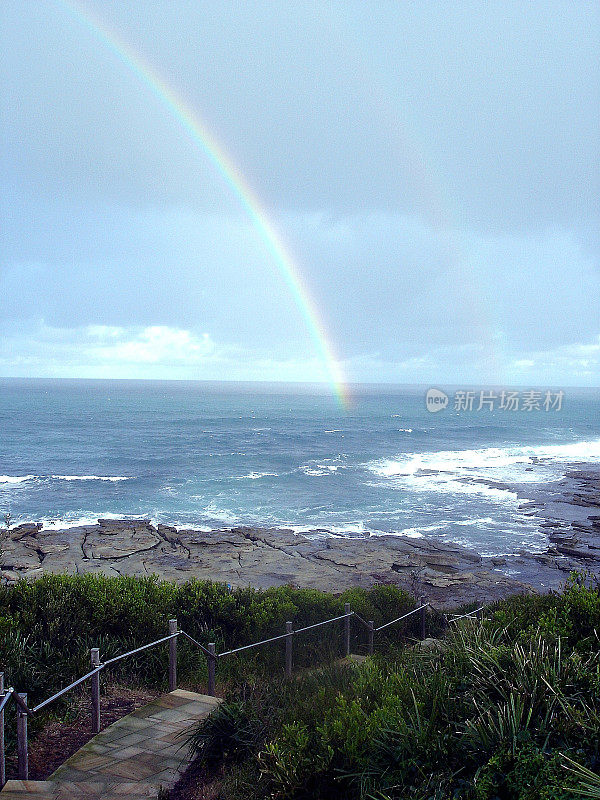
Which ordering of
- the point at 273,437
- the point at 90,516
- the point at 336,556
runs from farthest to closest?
the point at 273,437 → the point at 90,516 → the point at 336,556

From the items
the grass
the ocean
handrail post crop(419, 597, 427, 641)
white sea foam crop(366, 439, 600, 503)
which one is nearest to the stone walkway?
the grass

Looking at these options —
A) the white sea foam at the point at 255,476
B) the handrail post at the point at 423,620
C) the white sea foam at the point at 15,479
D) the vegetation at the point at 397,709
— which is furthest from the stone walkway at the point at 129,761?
the white sea foam at the point at 15,479

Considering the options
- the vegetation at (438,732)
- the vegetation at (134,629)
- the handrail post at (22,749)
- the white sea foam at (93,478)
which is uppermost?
the vegetation at (438,732)

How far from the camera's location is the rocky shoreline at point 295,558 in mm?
25625

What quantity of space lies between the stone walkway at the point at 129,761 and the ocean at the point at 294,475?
2661cm

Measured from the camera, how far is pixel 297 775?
4.68 meters

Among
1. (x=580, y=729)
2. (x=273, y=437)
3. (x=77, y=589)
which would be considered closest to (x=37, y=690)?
(x=77, y=589)

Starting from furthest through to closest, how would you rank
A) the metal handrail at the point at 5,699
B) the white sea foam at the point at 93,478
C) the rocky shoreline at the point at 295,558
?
the white sea foam at the point at 93,478
the rocky shoreline at the point at 295,558
the metal handrail at the point at 5,699

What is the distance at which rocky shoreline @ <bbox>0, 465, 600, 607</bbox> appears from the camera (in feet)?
84.1

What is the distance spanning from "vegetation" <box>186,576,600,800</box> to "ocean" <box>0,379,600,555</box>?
27.1m

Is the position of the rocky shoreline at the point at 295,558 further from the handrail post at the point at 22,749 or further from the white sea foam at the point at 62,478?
the handrail post at the point at 22,749

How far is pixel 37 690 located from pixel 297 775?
4030mm

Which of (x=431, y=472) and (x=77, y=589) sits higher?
(x=77, y=589)

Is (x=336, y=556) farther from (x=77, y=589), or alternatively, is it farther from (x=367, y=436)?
(x=367, y=436)
